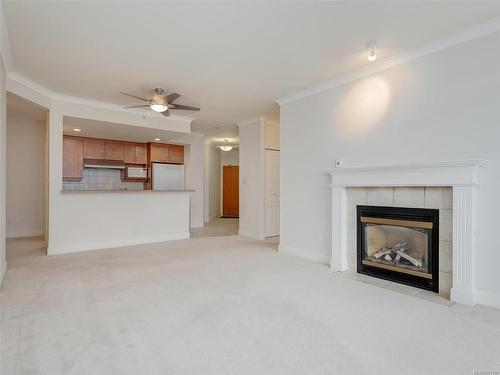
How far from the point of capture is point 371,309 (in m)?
2.51

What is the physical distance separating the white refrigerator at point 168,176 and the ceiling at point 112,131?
80 cm

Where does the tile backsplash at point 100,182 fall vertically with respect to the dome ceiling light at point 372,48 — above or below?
below

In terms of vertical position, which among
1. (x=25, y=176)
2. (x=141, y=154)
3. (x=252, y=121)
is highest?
(x=252, y=121)

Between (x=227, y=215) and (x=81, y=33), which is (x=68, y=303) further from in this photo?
(x=227, y=215)

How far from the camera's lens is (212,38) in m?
2.92

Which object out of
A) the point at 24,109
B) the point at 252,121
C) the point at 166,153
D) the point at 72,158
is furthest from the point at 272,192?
the point at 24,109

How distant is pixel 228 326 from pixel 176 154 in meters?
6.35

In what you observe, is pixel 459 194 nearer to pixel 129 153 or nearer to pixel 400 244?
pixel 400 244

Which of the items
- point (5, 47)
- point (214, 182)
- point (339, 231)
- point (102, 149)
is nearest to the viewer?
point (5, 47)

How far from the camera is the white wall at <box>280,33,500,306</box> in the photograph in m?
2.64

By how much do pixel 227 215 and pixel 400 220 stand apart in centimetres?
832

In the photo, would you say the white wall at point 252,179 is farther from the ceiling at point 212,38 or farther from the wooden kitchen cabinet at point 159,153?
the wooden kitchen cabinet at point 159,153

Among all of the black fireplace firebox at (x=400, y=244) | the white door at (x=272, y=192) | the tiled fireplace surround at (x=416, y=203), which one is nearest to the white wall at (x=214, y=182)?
the white door at (x=272, y=192)

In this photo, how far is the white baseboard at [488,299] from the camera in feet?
8.48
